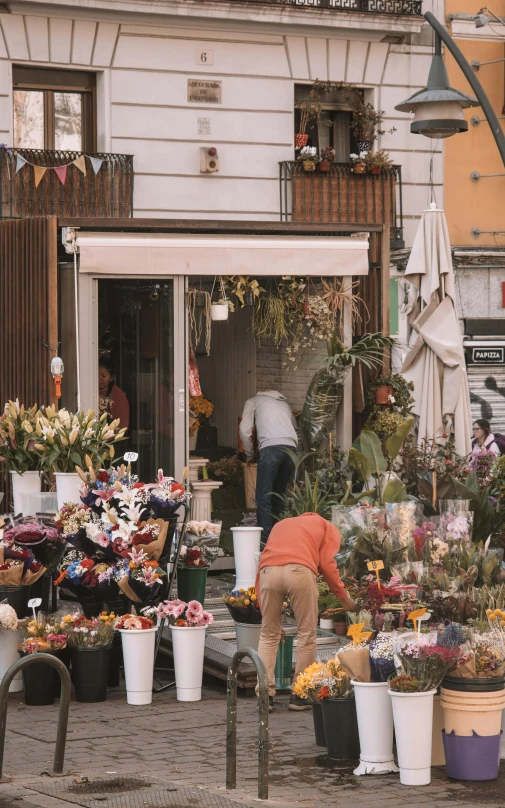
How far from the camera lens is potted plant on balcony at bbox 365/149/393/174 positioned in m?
21.9

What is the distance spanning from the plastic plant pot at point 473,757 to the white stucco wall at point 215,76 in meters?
13.8

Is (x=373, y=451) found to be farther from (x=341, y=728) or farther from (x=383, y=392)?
(x=341, y=728)

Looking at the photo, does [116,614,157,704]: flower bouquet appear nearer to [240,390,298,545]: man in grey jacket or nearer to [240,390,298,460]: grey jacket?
[240,390,298,545]: man in grey jacket

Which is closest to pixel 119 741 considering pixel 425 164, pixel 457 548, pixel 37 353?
pixel 457 548

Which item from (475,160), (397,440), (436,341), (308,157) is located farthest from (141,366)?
(475,160)

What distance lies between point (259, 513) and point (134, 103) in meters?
8.88

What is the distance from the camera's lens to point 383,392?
554 inches

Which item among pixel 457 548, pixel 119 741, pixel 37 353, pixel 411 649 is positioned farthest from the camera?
pixel 37 353

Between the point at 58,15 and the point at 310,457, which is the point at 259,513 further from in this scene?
the point at 58,15

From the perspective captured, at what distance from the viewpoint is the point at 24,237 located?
43.5 ft

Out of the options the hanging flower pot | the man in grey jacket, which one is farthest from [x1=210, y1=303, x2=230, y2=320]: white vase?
the man in grey jacket

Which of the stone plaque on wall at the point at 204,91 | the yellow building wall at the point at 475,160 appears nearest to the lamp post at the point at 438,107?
the stone plaque on wall at the point at 204,91

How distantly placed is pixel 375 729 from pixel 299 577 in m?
1.53

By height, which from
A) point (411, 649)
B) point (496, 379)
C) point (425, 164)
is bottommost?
point (411, 649)
